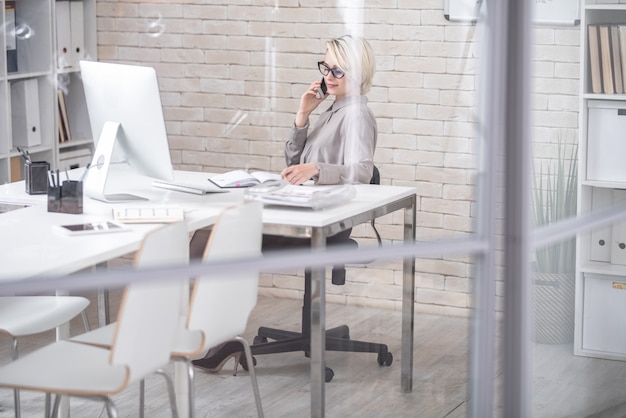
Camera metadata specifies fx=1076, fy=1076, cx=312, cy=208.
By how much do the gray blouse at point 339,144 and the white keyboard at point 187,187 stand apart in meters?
0.21

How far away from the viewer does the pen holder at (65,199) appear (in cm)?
279

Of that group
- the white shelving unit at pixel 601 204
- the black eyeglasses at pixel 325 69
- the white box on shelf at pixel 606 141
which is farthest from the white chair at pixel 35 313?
the white box on shelf at pixel 606 141

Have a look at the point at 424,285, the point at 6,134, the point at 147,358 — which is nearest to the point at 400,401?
the point at 424,285

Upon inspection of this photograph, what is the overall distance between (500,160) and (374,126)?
2.76 ft

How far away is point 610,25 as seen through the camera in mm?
3172

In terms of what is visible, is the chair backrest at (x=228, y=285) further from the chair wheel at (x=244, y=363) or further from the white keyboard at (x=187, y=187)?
the white keyboard at (x=187, y=187)

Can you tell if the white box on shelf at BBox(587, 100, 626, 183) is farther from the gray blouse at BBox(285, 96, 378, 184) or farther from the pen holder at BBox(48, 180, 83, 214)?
the pen holder at BBox(48, 180, 83, 214)

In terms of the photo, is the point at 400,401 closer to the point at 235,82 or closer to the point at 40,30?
the point at 235,82

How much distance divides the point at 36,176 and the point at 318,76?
2.54 feet

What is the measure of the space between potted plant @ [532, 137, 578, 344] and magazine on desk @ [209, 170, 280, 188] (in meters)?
0.77

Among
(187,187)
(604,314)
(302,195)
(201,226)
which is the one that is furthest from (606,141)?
(201,226)

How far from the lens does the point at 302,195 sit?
8.55 feet

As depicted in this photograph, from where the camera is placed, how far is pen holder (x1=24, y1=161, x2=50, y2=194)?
2.77 metres

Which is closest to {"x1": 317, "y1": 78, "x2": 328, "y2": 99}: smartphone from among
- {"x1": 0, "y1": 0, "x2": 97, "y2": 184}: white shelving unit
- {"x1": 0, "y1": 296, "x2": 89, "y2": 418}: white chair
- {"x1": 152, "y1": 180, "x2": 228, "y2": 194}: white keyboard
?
{"x1": 152, "y1": 180, "x2": 228, "y2": 194}: white keyboard
